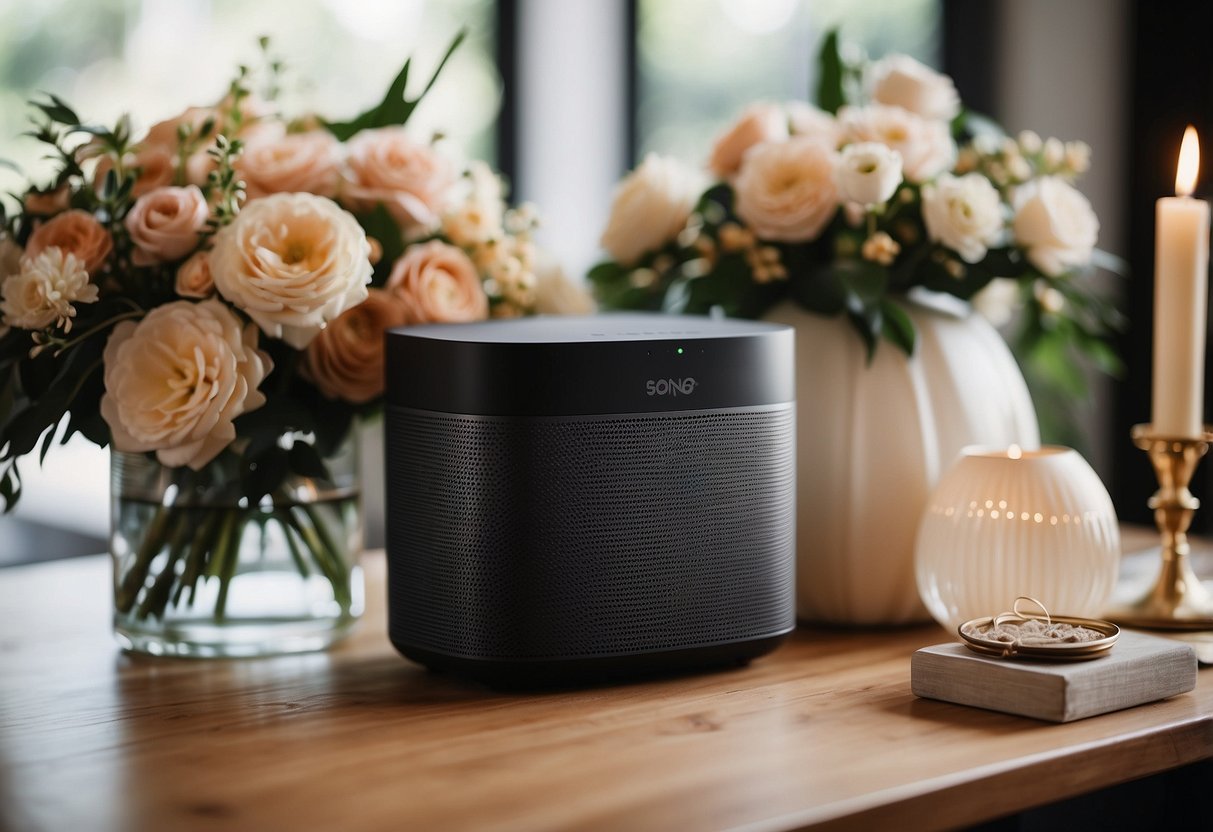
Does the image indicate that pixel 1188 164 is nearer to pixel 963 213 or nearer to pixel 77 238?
pixel 963 213

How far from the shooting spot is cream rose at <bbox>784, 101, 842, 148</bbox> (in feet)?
3.33

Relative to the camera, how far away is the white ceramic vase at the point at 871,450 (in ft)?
3.08

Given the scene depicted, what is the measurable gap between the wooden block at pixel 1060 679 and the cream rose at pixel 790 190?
330 mm

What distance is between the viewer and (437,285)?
0.93m

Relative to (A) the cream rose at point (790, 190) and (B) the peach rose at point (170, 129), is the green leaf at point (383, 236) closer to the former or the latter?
(B) the peach rose at point (170, 129)

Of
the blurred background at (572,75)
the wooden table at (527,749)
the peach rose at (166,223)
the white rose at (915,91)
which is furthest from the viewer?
the blurred background at (572,75)

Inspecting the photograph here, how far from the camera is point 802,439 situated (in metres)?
0.95

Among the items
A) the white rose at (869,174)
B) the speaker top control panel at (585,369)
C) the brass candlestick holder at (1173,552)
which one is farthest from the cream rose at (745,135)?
the brass candlestick holder at (1173,552)

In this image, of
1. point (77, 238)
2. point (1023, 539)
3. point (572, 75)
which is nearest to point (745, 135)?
point (1023, 539)

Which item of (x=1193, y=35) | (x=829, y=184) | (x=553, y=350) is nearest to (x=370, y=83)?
(x=1193, y=35)

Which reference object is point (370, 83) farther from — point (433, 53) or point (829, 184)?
point (829, 184)

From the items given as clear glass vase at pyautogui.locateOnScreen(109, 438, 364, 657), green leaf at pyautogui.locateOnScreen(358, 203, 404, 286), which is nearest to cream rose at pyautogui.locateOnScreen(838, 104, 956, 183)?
green leaf at pyautogui.locateOnScreen(358, 203, 404, 286)

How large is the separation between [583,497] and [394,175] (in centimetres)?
29

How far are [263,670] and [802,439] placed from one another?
39cm
